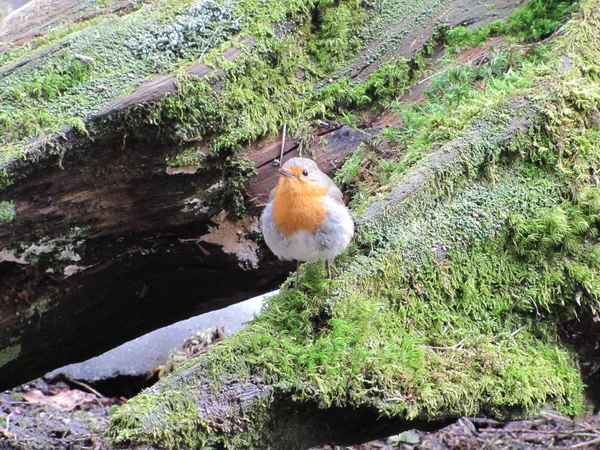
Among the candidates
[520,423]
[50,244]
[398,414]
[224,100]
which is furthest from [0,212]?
[520,423]

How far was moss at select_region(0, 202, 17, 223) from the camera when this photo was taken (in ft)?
11.5

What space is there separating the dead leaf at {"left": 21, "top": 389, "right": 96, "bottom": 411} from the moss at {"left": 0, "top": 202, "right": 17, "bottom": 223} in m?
2.67

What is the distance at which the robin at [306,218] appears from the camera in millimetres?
3146

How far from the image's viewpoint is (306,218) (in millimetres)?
3262

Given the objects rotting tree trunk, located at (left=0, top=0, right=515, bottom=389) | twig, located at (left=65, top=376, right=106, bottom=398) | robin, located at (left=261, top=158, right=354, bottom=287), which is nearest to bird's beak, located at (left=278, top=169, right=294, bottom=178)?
robin, located at (left=261, top=158, right=354, bottom=287)

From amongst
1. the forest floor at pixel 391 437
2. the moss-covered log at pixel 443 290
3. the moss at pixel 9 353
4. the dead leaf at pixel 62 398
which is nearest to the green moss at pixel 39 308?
the moss at pixel 9 353

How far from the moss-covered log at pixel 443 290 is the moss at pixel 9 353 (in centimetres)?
203

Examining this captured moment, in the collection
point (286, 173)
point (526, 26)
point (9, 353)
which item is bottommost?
point (9, 353)

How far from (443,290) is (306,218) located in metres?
0.79

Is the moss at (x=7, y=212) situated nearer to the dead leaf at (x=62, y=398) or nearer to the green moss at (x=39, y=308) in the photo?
the green moss at (x=39, y=308)

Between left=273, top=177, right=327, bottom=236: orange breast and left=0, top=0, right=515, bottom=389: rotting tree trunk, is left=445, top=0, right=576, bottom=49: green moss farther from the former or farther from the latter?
left=273, top=177, right=327, bottom=236: orange breast

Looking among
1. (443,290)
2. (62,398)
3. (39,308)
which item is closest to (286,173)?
(443,290)

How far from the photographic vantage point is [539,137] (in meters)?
3.57

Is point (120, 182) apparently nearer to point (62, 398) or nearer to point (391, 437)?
point (391, 437)
